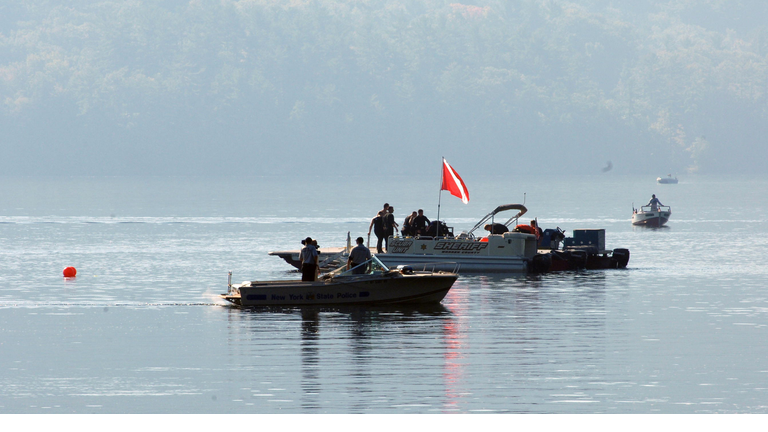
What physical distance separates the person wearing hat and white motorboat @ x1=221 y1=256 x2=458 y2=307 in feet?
0.94

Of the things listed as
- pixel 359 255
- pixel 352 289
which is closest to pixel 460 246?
pixel 359 255

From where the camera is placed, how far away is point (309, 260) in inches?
1211

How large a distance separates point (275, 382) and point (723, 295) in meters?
19.2

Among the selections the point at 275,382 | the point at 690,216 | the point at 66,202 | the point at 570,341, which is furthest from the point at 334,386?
the point at 66,202

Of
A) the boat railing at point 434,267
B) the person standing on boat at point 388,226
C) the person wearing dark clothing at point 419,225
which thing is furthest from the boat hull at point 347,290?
the person wearing dark clothing at point 419,225

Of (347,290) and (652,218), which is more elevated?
(652,218)

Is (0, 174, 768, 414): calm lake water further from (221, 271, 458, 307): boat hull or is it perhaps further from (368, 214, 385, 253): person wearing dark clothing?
(368, 214, 385, 253): person wearing dark clothing

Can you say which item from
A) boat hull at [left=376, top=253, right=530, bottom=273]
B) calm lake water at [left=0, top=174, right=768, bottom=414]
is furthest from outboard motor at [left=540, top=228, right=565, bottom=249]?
boat hull at [left=376, top=253, right=530, bottom=273]

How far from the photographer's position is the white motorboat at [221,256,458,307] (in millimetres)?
30703

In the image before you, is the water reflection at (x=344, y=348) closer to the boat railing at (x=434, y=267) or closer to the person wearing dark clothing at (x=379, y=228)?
the boat railing at (x=434, y=267)

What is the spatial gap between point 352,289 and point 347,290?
0.43 feet

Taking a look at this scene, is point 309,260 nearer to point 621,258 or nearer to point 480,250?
point 480,250

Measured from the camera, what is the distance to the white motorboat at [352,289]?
30.7m
